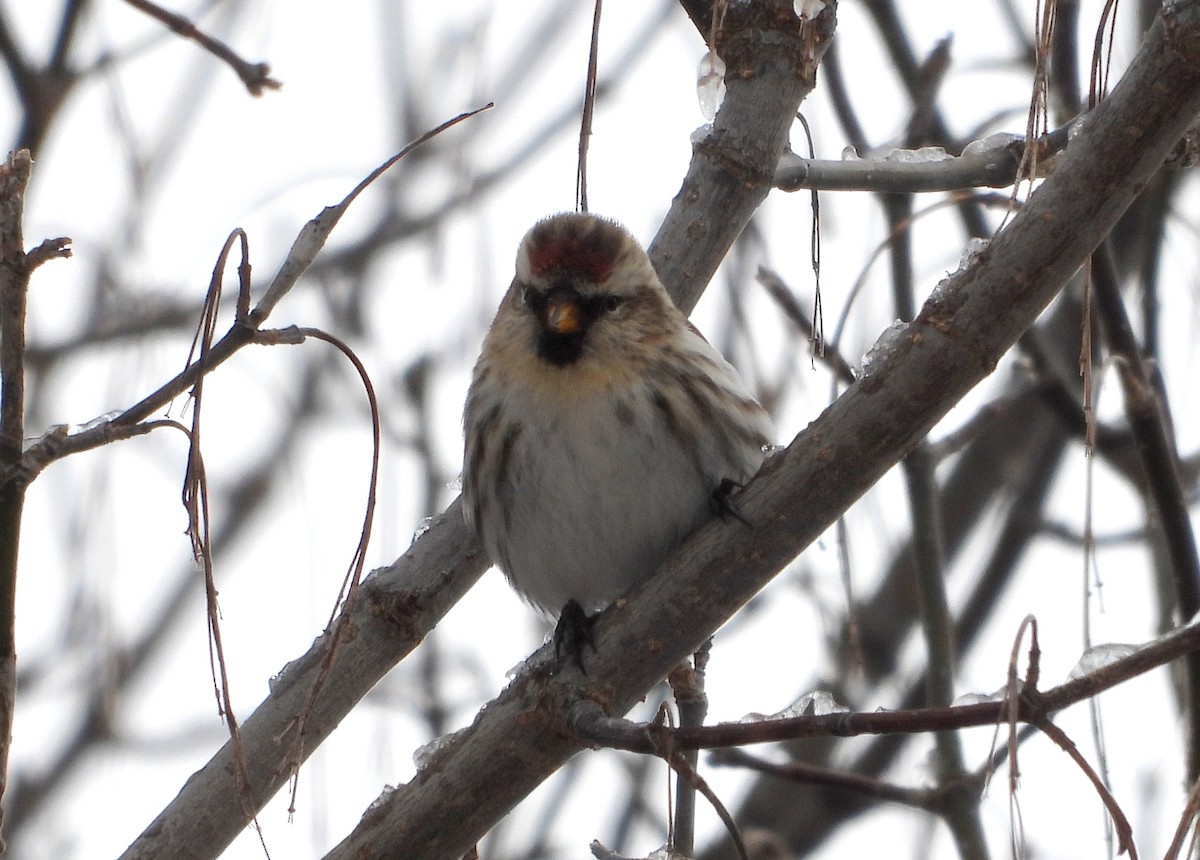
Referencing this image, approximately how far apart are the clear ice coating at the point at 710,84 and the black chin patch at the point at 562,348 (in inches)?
18.7

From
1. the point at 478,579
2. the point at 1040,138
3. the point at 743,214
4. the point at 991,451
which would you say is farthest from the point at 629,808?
the point at 1040,138

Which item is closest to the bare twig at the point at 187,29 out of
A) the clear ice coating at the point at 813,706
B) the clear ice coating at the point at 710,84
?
the clear ice coating at the point at 710,84

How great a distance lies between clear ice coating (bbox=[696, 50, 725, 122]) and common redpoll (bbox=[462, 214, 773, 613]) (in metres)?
0.29

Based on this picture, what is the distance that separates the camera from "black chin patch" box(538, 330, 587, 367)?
9.09ft

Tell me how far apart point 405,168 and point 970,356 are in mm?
3643

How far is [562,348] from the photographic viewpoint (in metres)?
2.78

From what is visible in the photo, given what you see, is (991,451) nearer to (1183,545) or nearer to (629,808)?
(629,808)

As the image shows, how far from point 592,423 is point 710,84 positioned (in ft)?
2.04

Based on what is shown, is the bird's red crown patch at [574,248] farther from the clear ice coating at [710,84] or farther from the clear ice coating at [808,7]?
the clear ice coating at [808,7]

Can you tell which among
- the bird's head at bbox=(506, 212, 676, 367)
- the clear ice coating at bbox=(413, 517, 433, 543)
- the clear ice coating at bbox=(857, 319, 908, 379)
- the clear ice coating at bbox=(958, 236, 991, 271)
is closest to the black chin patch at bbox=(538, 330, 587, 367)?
the bird's head at bbox=(506, 212, 676, 367)

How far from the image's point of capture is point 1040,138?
74.4 inches

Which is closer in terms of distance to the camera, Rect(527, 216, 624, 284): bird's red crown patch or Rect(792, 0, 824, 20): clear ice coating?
Rect(792, 0, 824, 20): clear ice coating

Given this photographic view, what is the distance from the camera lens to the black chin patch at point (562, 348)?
2770 millimetres

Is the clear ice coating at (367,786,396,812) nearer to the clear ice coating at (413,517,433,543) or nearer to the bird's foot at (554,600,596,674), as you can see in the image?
the bird's foot at (554,600,596,674)
